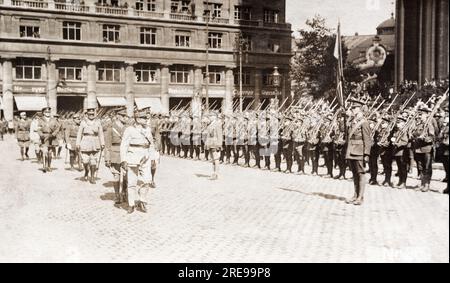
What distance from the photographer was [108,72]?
140 feet

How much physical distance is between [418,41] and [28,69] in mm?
28834

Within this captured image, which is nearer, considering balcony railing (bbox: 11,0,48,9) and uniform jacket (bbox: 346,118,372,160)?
uniform jacket (bbox: 346,118,372,160)

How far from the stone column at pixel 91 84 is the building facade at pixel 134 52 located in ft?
0.25

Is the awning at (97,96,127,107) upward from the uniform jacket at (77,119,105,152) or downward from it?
upward

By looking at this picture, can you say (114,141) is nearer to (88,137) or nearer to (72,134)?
(88,137)

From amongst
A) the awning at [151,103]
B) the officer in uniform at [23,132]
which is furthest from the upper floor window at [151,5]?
the officer in uniform at [23,132]

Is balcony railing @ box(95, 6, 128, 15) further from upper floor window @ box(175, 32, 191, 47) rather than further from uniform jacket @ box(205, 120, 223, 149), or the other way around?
uniform jacket @ box(205, 120, 223, 149)

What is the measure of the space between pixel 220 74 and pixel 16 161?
2876 centimetres

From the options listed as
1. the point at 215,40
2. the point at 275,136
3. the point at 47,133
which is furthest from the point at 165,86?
the point at 275,136

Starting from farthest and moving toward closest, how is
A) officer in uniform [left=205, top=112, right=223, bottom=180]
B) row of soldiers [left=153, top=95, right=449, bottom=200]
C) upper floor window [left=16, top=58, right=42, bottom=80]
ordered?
1. upper floor window [left=16, top=58, right=42, bottom=80]
2. officer in uniform [left=205, top=112, right=223, bottom=180]
3. row of soldiers [left=153, top=95, right=449, bottom=200]

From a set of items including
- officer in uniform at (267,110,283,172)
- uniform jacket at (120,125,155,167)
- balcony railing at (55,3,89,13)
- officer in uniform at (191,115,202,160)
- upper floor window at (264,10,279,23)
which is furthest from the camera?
upper floor window at (264,10,279,23)

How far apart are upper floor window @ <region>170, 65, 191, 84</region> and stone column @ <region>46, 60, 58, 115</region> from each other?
985cm

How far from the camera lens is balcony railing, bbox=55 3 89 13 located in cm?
3856

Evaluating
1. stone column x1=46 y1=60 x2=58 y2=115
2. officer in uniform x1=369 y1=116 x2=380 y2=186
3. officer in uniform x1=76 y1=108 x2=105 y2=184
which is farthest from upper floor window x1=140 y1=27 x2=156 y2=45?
officer in uniform x1=369 y1=116 x2=380 y2=186
